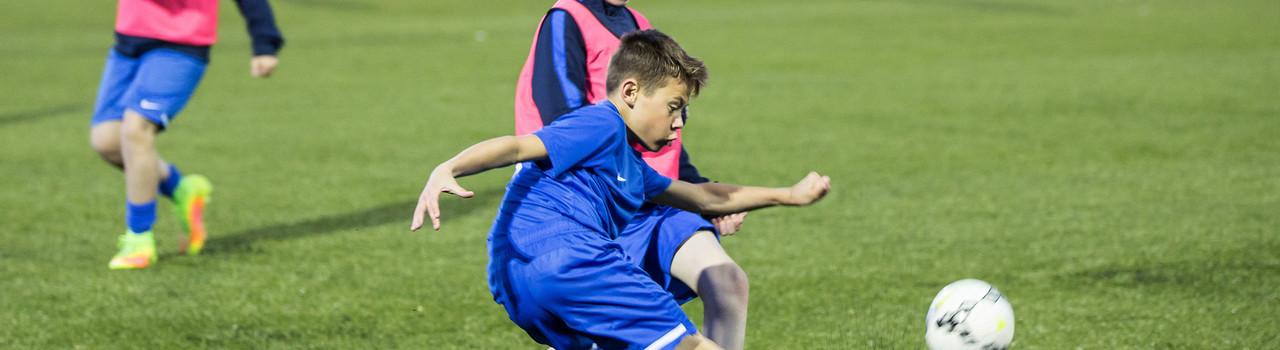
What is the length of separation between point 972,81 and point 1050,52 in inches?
117

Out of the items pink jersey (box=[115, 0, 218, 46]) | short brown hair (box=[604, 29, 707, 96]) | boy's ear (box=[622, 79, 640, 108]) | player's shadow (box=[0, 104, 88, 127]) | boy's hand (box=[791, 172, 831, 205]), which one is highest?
short brown hair (box=[604, 29, 707, 96])

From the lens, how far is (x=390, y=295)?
14.9 ft

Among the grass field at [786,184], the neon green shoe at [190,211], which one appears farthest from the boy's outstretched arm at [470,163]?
the neon green shoe at [190,211]

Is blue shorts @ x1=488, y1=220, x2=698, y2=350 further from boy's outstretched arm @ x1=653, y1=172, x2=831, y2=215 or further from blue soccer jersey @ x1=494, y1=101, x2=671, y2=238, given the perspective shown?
boy's outstretched arm @ x1=653, y1=172, x2=831, y2=215

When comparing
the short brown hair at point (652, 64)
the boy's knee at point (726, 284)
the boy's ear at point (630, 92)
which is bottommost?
the boy's knee at point (726, 284)

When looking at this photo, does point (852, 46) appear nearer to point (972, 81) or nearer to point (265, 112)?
point (972, 81)

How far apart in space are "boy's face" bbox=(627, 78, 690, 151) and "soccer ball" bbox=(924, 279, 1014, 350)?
103 cm

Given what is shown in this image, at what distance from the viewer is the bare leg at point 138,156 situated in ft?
16.3

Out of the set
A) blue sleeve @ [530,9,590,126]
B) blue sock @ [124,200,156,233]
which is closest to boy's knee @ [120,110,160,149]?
blue sock @ [124,200,156,233]

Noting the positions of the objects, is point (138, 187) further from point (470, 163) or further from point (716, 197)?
point (470, 163)

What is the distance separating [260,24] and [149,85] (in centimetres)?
59

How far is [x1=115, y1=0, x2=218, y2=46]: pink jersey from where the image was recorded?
494 centimetres

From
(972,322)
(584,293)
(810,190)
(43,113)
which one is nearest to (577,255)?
(584,293)

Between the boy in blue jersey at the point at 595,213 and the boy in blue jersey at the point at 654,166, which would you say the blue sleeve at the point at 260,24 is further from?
the boy in blue jersey at the point at 595,213
